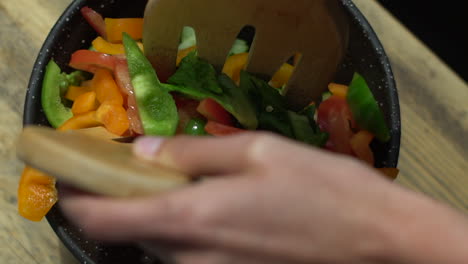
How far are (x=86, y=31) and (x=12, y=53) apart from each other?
0.21 meters

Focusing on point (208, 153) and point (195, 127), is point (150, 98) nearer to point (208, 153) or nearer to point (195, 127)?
point (195, 127)

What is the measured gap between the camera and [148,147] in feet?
1.47

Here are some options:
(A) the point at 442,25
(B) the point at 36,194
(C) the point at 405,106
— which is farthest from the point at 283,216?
(A) the point at 442,25

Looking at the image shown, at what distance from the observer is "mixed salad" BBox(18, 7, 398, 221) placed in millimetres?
835

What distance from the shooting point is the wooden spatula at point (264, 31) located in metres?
0.75

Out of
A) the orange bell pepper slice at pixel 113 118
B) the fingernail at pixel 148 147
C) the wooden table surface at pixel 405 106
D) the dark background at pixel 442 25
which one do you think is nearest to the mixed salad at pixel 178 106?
the orange bell pepper slice at pixel 113 118

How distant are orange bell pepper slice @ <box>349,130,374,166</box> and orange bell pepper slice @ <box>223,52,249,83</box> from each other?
0.77ft

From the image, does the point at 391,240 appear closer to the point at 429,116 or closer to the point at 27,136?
the point at 27,136

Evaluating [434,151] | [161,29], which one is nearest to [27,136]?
[161,29]

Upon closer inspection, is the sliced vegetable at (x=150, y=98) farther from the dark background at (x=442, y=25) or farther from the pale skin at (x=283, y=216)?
the dark background at (x=442, y=25)

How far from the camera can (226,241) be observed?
15.0 inches

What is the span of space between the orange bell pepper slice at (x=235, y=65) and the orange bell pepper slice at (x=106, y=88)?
0.63 feet

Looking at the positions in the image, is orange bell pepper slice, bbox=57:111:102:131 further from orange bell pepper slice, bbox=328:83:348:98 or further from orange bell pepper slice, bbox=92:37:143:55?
orange bell pepper slice, bbox=328:83:348:98

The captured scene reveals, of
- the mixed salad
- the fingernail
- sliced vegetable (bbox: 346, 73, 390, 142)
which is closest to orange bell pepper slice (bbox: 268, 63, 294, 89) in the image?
the mixed salad
